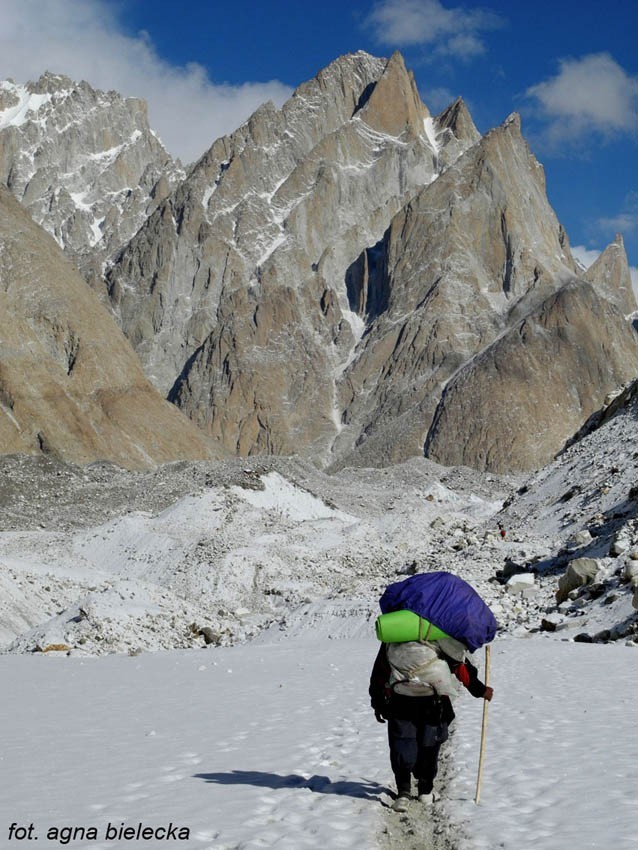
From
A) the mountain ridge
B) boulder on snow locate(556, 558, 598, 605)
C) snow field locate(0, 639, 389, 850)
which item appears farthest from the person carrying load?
the mountain ridge

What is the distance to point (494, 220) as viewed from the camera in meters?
149

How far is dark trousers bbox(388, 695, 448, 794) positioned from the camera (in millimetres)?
6332

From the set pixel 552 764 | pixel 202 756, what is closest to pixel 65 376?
pixel 202 756

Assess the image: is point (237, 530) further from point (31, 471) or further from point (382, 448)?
point (382, 448)

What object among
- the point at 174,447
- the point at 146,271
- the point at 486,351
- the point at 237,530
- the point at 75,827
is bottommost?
the point at 75,827

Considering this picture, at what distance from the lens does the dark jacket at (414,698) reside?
632 centimetres

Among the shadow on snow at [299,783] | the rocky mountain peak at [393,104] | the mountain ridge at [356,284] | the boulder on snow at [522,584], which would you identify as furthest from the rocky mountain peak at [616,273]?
the shadow on snow at [299,783]

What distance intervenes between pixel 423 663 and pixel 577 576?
15369 millimetres

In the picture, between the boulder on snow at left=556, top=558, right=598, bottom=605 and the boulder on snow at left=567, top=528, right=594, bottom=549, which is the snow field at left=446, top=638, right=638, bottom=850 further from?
the boulder on snow at left=567, top=528, right=594, bottom=549

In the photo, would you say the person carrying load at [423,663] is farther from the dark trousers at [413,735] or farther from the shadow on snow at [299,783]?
the shadow on snow at [299,783]

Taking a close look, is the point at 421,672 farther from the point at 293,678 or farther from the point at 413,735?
the point at 293,678

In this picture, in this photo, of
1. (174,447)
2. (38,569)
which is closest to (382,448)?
(174,447)

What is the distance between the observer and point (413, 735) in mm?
6359

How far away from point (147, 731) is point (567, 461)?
30.2 m
